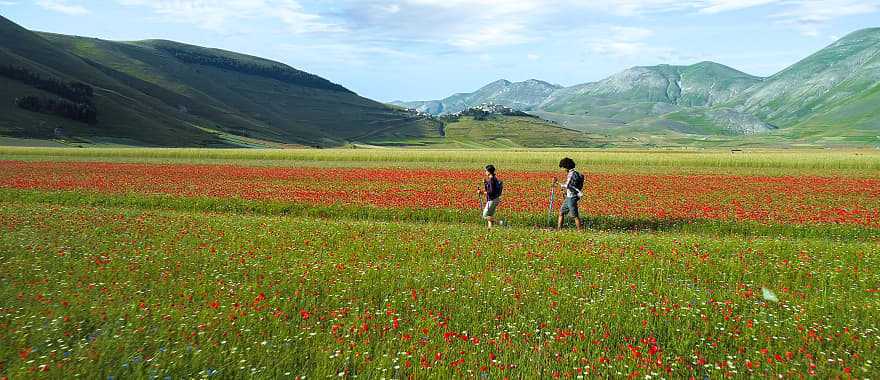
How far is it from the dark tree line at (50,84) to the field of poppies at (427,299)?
557 ft

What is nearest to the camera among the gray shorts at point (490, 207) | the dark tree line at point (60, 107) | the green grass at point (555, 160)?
the gray shorts at point (490, 207)

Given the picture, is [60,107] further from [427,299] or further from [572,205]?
[427,299]

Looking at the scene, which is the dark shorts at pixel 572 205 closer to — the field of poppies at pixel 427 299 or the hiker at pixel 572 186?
the hiker at pixel 572 186

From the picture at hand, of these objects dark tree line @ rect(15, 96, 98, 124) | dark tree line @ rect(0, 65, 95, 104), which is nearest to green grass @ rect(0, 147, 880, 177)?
dark tree line @ rect(15, 96, 98, 124)

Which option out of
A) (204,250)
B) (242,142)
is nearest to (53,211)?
(204,250)

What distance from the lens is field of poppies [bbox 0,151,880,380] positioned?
23.6 ft

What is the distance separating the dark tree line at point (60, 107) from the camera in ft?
471

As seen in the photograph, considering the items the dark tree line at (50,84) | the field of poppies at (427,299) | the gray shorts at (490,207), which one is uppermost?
the dark tree line at (50,84)

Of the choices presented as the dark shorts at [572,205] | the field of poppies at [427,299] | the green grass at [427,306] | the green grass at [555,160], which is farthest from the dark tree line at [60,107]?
the dark shorts at [572,205]

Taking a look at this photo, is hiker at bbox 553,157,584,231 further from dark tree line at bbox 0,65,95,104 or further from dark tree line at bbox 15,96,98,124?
dark tree line at bbox 0,65,95,104

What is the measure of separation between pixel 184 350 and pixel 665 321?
755 cm

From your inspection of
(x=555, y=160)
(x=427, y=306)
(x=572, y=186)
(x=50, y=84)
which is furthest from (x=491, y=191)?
(x=50, y=84)

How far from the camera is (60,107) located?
479ft

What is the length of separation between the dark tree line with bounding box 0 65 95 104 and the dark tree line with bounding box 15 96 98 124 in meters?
11.4
